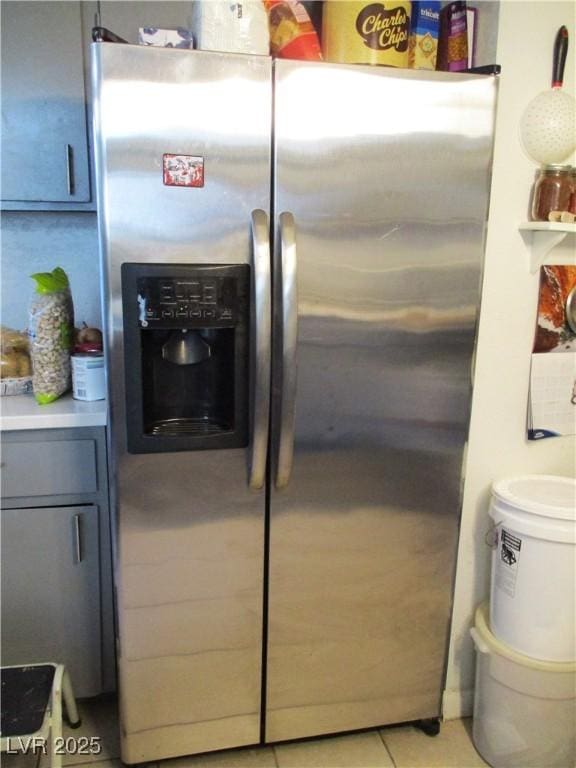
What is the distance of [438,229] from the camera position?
143cm

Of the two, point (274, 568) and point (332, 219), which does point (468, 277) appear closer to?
point (332, 219)

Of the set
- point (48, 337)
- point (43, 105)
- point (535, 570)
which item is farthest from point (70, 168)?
point (535, 570)

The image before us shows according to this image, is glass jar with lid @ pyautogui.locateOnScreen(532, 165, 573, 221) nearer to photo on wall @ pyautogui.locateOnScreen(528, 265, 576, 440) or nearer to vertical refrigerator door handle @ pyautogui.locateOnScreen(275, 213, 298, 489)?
photo on wall @ pyautogui.locateOnScreen(528, 265, 576, 440)

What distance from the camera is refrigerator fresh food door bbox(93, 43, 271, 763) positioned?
4.08 ft

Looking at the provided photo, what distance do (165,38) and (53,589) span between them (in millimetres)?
1455

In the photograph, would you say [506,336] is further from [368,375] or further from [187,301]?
[187,301]

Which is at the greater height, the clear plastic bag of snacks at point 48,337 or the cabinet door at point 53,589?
the clear plastic bag of snacks at point 48,337

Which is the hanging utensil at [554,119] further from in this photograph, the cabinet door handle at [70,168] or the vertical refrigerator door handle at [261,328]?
the cabinet door handle at [70,168]

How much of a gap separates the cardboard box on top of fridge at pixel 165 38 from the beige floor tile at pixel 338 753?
6.02ft

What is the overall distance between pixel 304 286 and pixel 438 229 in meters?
0.35

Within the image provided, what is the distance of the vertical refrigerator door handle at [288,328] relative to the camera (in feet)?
4.23

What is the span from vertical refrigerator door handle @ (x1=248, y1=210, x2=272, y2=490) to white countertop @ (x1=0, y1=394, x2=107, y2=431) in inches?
20.0

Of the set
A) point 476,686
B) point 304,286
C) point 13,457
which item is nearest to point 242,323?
point 304,286

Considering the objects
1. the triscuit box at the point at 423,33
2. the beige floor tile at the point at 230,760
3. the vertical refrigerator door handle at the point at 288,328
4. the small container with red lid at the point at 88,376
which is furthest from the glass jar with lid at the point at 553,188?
the beige floor tile at the point at 230,760
